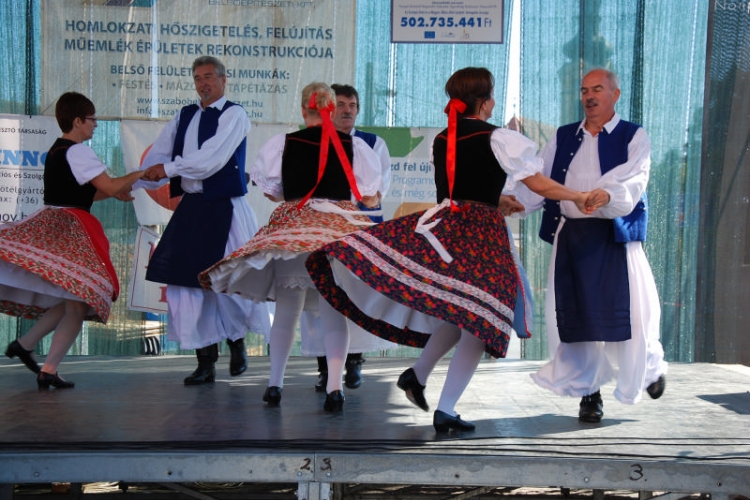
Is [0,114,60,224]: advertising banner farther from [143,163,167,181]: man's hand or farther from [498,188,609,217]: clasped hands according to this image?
[498,188,609,217]: clasped hands

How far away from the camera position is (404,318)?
3.42 metres

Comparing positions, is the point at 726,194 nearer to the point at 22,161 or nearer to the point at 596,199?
the point at 596,199

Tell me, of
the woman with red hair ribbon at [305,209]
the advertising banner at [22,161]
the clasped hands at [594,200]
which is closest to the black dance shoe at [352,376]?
the woman with red hair ribbon at [305,209]

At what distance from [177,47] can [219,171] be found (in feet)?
6.56

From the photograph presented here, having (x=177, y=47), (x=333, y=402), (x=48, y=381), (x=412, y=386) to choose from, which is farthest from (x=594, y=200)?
(x=177, y=47)

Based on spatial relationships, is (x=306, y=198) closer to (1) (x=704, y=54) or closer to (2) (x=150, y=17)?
(2) (x=150, y=17)

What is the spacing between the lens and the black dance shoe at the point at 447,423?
3.13m

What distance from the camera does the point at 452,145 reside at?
10.3 feet

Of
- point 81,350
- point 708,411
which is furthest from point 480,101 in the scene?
point 81,350

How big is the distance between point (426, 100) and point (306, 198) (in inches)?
104

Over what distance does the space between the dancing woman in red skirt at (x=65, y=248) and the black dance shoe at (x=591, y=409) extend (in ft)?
6.99

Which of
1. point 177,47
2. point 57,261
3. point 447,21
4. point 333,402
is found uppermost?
point 447,21

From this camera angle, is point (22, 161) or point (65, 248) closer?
point (65, 248)

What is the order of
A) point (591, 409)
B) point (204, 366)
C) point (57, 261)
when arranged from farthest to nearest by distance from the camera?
point (204, 366) → point (57, 261) → point (591, 409)
